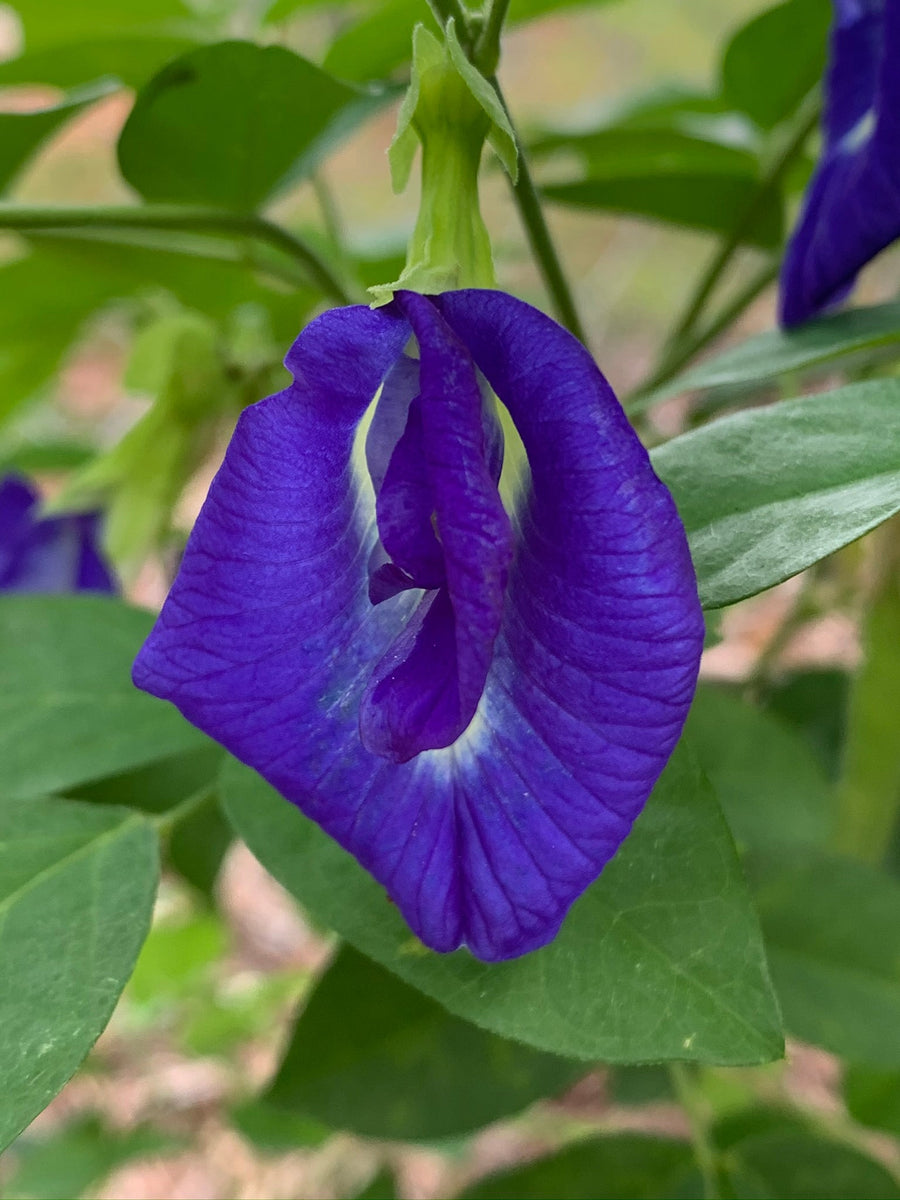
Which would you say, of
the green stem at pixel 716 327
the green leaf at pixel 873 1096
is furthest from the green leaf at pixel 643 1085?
the green stem at pixel 716 327

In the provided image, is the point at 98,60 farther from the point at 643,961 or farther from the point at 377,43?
the point at 643,961

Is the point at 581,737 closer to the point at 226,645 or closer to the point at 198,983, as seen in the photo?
the point at 226,645

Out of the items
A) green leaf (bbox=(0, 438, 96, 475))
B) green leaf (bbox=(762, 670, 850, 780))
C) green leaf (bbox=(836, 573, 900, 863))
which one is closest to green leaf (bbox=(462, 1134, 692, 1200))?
green leaf (bbox=(836, 573, 900, 863))

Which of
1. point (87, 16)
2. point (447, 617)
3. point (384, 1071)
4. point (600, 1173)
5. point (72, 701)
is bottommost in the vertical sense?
point (600, 1173)

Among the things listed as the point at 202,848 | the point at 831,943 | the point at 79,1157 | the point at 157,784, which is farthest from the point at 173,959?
the point at 831,943

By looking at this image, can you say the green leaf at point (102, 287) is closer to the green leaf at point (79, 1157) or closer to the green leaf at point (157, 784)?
the green leaf at point (157, 784)

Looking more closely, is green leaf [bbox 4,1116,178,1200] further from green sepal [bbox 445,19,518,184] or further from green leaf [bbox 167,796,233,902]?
green sepal [bbox 445,19,518,184]
